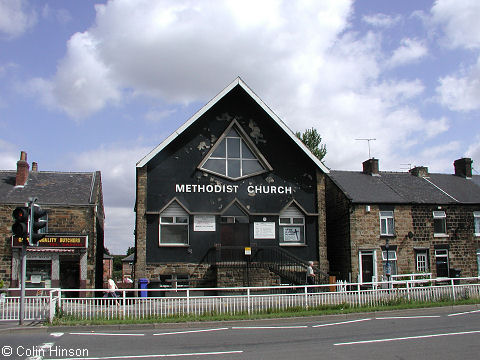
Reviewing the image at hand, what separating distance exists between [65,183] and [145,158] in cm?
574

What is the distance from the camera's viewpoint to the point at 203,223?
24.3m

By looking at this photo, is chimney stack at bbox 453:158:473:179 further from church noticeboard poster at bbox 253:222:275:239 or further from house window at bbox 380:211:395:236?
church noticeboard poster at bbox 253:222:275:239

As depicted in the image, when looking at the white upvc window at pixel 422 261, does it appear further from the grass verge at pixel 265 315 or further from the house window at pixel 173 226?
the house window at pixel 173 226

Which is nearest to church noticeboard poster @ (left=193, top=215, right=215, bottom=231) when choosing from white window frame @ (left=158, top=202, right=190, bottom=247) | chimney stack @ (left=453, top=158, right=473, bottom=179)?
white window frame @ (left=158, top=202, right=190, bottom=247)

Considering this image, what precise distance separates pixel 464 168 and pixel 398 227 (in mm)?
10076

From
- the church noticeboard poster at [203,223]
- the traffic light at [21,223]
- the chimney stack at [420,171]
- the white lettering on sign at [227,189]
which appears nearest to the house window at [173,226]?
the church noticeboard poster at [203,223]

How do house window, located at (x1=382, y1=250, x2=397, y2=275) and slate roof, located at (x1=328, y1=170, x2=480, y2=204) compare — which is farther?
slate roof, located at (x1=328, y1=170, x2=480, y2=204)

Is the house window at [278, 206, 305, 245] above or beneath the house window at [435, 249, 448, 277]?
above

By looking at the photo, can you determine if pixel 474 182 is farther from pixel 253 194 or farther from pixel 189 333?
pixel 189 333

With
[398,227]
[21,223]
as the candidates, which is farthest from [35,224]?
[398,227]

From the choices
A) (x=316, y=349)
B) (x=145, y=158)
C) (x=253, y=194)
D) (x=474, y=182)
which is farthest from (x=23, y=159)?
(x=474, y=182)

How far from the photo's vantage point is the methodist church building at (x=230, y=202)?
77.5 ft

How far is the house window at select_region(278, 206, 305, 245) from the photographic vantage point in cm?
2547

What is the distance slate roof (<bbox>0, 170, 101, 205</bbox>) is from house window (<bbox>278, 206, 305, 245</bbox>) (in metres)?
9.86
